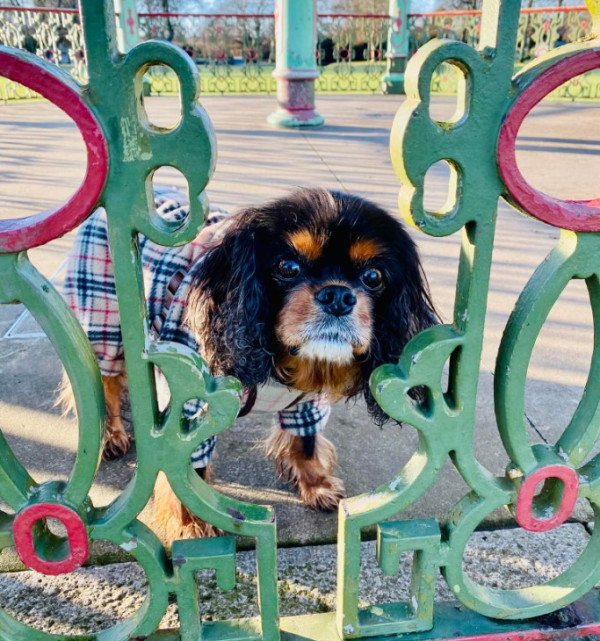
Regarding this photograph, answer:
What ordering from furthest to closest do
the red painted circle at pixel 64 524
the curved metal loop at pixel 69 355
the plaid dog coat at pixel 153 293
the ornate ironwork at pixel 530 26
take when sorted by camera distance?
the ornate ironwork at pixel 530 26
the plaid dog coat at pixel 153 293
the red painted circle at pixel 64 524
the curved metal loop at pixel 69 355

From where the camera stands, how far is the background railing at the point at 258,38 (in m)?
14.0

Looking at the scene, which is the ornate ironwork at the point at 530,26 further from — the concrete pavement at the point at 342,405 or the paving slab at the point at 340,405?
the concrete pavement at the point at 342,405

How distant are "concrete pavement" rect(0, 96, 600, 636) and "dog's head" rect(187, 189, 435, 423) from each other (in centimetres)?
48

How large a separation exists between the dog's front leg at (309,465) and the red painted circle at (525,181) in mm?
1363

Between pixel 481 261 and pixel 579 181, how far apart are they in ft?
18.7

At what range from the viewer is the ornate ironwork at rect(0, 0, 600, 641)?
36.5 inches

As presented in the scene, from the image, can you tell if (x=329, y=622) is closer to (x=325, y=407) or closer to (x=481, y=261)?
(x=325, y=407)

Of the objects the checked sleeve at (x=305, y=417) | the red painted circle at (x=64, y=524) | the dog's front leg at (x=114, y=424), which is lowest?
the dog's front leg at (x=114, y=424)

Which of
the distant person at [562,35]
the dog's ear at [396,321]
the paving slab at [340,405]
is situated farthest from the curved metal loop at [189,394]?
the distant person at [562,35]

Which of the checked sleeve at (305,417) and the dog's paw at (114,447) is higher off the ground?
the checked sleeve at (305,417)

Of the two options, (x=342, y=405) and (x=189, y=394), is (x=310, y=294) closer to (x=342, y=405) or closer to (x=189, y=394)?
(x=189, y=394)

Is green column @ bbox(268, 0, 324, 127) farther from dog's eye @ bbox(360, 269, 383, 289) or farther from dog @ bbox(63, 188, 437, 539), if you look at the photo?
dog's eye @ bbox(360, 269, 383, 289)

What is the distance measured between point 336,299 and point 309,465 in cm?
76

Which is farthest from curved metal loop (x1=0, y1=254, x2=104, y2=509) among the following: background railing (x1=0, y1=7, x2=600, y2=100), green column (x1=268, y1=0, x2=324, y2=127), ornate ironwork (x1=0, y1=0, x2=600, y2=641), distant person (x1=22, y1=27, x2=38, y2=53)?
distant person (x1=22, y1=27, x2=38, y2=53)
